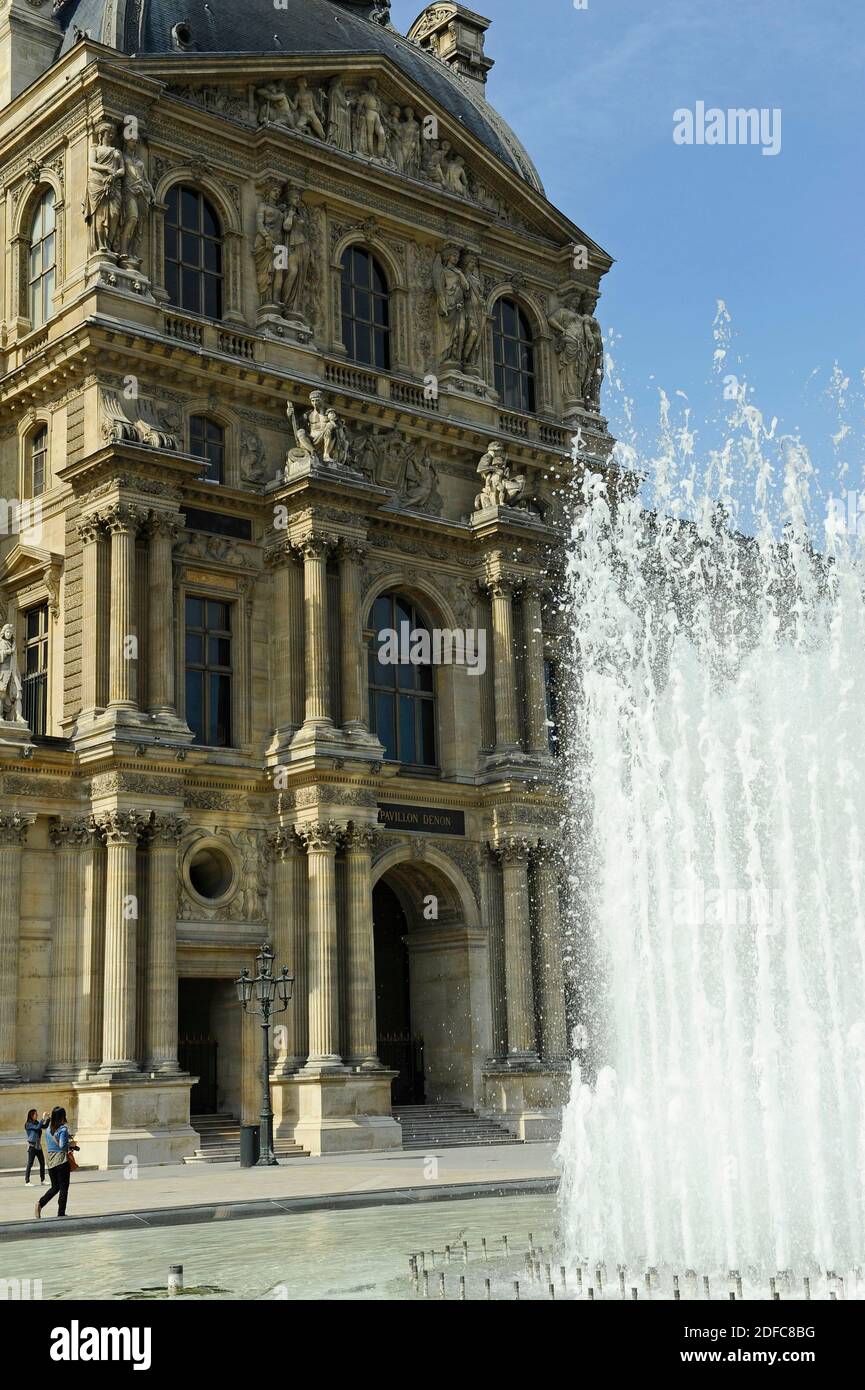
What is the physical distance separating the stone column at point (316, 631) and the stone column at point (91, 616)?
445cm

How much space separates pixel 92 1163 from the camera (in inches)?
1150

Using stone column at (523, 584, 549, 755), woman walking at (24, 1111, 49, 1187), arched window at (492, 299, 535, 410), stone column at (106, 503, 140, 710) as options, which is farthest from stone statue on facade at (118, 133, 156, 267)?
woman walking at (24, 1111, 49, 1187)

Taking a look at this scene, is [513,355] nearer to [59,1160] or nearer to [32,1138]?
[32,1138]

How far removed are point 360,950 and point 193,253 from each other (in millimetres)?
15979

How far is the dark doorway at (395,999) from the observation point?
37906 millimetres

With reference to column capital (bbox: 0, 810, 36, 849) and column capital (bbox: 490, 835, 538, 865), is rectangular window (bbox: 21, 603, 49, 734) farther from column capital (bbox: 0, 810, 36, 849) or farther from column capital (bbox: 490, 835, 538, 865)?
column capital (bbox: 490, 835, 538, 865)

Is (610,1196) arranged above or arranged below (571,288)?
below

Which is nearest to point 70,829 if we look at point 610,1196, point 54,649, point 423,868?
point 54,649

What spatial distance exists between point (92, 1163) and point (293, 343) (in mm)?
18296

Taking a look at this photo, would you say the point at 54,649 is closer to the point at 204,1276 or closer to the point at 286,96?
the point at 286,96

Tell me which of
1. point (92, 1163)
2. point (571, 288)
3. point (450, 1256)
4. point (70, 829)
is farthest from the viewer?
point (571, 288)

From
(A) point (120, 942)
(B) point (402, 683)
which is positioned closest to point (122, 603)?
(A) point (120, 942)

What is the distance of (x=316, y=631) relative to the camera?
34438 millimetres

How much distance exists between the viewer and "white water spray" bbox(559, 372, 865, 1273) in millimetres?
15188
